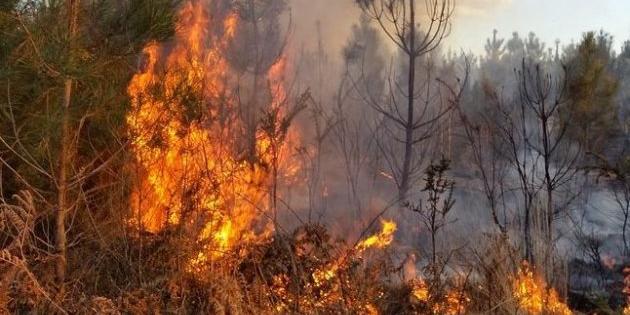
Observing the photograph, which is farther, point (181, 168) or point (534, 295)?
point (181, 168)

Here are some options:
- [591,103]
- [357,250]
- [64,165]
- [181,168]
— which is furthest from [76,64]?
[591,103]

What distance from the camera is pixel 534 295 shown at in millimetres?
4770

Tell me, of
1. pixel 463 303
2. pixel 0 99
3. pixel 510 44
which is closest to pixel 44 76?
pixel 0 99

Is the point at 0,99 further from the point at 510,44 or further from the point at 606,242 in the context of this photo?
the point at 510,44

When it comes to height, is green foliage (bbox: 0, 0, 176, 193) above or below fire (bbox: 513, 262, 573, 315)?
above

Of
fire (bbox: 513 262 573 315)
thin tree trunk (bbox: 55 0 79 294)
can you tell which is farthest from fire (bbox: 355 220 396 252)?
thin tree trunk (bbox: 55 0 79 294)

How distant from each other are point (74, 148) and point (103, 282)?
1106 millimetres

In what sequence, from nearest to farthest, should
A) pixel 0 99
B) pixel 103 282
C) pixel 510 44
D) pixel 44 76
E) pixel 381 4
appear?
pixel 44 76, pixel 0 99, pixel 103 282, pixel 381 4, pixel 510 44

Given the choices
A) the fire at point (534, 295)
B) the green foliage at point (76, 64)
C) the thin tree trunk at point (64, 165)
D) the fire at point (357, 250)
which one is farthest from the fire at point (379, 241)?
the thin tree trunk at point (64, 165)

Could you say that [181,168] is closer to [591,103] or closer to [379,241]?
[379,241]

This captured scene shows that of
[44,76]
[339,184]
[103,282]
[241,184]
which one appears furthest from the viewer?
[339,184]

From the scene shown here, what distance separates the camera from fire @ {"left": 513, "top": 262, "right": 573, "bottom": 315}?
A: 4613 mm

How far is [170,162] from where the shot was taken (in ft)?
17.9

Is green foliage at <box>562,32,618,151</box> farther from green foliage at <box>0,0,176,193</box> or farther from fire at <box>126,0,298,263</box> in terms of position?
green foliage at <box>0,0,176,193</box>
